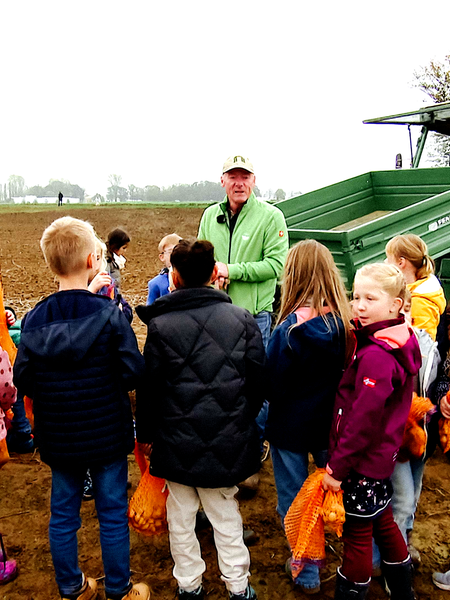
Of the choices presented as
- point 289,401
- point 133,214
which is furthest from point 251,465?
point 133,214

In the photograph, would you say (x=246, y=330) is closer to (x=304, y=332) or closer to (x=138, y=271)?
(x=304, y=332)

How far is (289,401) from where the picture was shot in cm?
245

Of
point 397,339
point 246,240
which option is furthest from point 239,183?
point 397,339

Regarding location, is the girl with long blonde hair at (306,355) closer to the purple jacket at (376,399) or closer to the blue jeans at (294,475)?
the blue jeans at (294,475)

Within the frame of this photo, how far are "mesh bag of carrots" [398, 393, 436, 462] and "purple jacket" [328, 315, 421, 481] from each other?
0.62 feet

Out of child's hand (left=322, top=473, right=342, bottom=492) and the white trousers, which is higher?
child's hand (left=322, top=473, right=342, bottom=492)

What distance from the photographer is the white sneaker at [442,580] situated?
2.60 meters

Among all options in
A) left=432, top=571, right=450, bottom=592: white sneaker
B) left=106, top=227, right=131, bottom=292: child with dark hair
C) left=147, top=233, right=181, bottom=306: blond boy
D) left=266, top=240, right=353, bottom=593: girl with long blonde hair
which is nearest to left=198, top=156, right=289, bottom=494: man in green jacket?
left=147, top=233, right=181, bottom=306: blond boy

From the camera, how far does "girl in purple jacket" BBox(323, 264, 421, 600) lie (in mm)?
2055

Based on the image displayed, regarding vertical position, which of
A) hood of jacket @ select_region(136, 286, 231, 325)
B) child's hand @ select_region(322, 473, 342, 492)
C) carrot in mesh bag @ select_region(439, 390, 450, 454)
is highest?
hood of jacket @ select_region(136, 286, 231, 325)

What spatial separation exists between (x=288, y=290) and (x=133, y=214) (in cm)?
2368

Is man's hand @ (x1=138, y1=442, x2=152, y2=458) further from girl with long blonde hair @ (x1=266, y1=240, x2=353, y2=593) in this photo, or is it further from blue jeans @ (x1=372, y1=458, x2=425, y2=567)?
blue jeans @ (x1=372, y1=458, x2=425, y2=567)

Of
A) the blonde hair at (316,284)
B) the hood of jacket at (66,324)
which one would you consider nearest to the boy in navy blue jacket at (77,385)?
the hood of jacket at (66,324)

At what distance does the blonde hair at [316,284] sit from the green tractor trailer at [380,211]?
7.36ft
